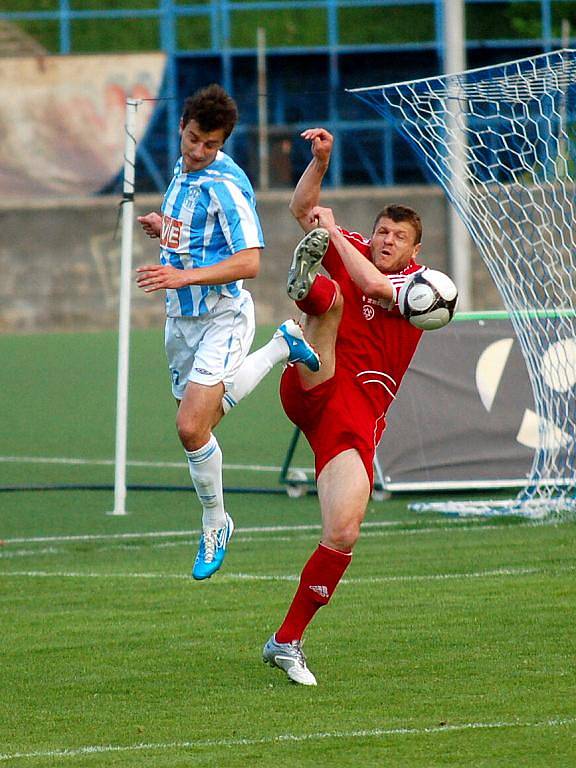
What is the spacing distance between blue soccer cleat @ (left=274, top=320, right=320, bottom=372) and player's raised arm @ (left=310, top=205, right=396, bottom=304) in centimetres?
42

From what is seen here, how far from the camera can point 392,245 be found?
24.2 feet

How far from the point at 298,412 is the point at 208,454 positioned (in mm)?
717

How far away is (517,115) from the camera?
13.3m

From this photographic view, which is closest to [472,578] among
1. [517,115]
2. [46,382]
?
[517,115]

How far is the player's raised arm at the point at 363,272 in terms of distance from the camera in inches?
279

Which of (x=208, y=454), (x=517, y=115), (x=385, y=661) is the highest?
(x=517, y=115)

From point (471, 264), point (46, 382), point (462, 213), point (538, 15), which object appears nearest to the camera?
point (462, 213)

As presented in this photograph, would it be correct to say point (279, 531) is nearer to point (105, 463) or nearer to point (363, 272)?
point (105, 463)

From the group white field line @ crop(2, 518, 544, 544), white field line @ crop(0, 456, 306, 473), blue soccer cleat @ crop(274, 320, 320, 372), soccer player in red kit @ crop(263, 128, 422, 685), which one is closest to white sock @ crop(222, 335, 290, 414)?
blue soccer cleat @ crop(274, 320, 320, 372)

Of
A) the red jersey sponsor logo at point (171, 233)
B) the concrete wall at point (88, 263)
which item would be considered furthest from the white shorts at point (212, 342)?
the concrete wall at point (88, 263)

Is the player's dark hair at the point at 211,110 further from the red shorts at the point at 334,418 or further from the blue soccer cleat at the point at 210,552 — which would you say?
the blue soccer cleat at the point at 210,552

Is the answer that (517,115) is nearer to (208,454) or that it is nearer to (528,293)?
(528,293)

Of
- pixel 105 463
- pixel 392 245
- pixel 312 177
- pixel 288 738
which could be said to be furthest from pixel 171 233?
pixel 105 463

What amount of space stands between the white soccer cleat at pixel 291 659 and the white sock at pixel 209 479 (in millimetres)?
1014
